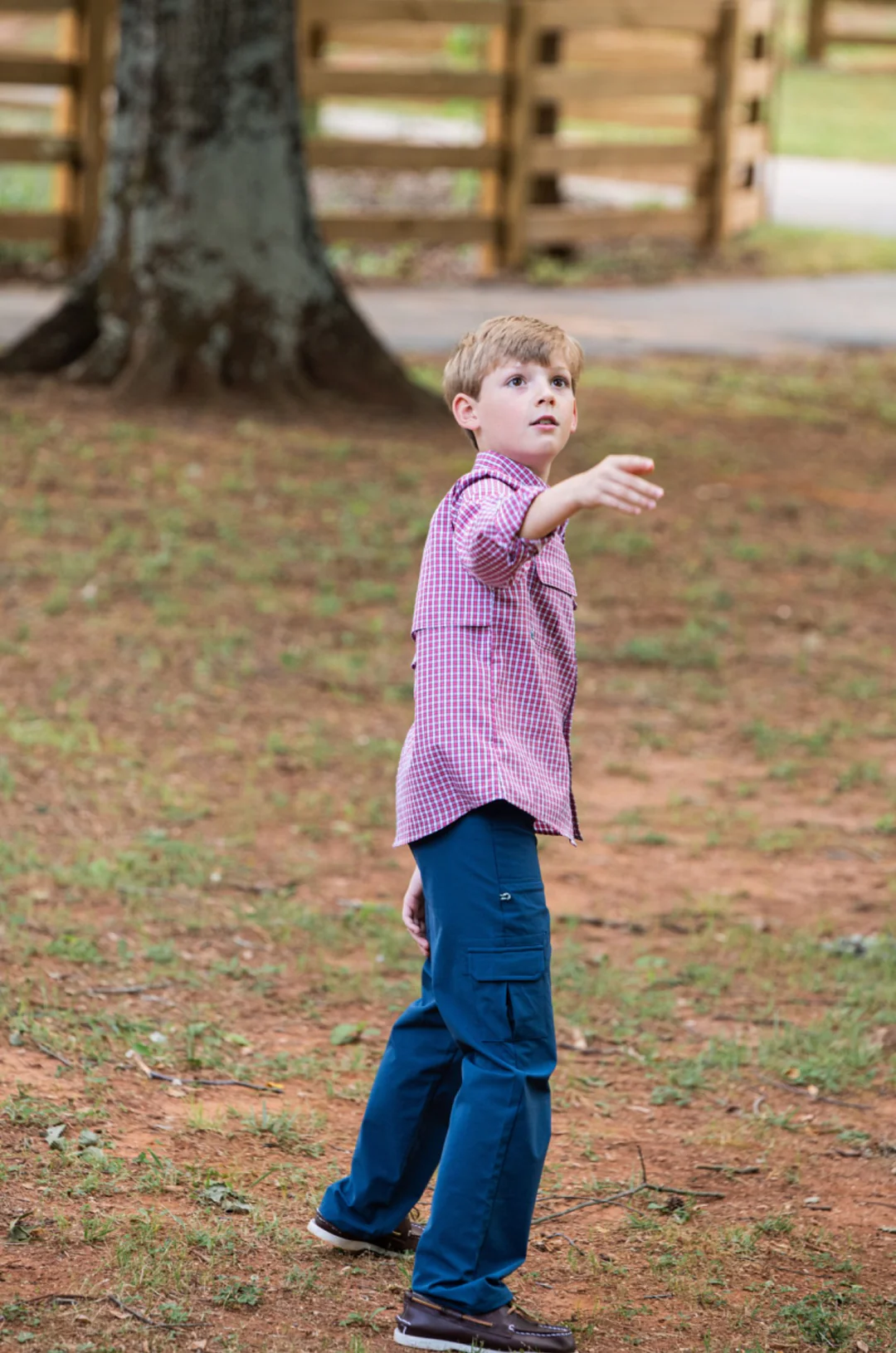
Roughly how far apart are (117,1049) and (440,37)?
1685cm

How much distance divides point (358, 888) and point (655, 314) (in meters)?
9.59

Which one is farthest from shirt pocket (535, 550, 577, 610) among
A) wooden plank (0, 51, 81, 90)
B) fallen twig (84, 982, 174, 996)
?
wooden plank (0, 51, 81, 90)

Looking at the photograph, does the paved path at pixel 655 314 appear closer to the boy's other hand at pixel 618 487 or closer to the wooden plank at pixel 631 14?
the wooden plank at pixel 631 14

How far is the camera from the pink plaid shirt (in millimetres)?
2869

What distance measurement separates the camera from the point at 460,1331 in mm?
2871

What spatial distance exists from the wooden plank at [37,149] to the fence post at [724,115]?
6.06m

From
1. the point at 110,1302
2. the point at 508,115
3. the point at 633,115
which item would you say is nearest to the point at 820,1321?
the point at 110,1302

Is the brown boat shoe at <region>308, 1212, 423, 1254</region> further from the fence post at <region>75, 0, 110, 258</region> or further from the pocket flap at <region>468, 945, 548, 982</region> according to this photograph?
the fence post at <region>75, 0, 110, 258</region>

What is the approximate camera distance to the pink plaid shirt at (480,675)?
9.41 feet

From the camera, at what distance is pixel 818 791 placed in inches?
240

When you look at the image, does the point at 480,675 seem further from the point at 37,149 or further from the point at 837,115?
the point at 837,115

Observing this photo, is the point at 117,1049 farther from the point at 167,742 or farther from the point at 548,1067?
the point at 167,742

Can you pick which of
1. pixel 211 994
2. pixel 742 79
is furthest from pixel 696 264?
pixel 211 994

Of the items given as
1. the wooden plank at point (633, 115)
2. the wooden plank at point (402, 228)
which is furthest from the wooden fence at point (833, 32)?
the wooden plank at point (402, 228)
